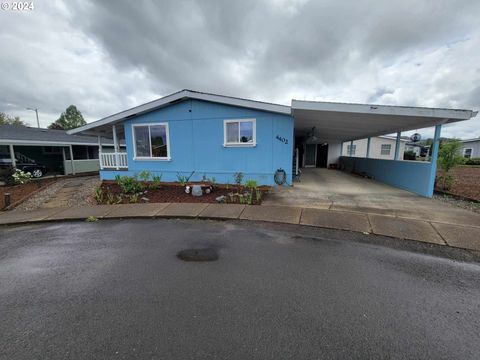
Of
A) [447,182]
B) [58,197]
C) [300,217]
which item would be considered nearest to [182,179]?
[58,197]

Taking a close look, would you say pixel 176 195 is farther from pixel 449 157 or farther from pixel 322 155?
pixel 322 155

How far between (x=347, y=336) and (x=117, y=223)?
195 inches

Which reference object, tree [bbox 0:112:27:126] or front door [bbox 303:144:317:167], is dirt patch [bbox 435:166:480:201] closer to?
front door [bbox 303:144:317:167]

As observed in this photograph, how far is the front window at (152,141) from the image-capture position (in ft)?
29.9

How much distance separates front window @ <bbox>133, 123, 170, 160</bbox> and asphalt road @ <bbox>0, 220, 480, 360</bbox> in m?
5.95

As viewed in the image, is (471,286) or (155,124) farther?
A: (155,124)

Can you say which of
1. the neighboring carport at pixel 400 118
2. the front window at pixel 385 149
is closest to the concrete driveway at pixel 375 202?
the neighboring carport at pixel 400 118

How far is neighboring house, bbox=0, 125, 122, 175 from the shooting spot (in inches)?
514

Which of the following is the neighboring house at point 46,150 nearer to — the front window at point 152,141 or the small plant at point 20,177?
the small plant at point 20,177

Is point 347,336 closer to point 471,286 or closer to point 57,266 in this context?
point 471,286

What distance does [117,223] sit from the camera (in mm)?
4961

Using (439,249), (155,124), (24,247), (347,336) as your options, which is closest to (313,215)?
(439,249)

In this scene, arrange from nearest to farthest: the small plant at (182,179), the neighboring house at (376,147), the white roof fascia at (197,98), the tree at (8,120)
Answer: the white roof fascia at (197,98)
the small plant at (182,179)
the neighboring house at (376,147)
the tree at (8,120)

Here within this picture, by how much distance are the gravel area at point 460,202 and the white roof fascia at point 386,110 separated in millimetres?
2417
